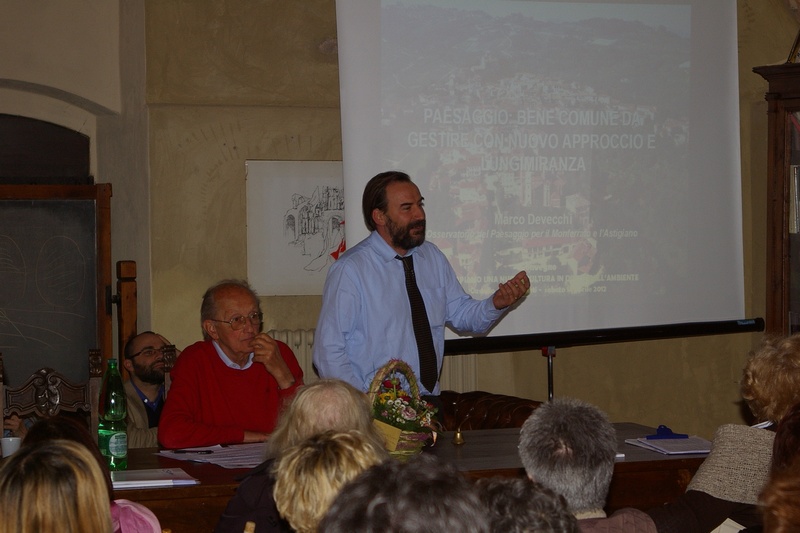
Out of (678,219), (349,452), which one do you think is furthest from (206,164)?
(349,452)

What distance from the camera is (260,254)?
5531 millimetres

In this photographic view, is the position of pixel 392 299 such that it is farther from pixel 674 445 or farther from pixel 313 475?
pixel 313 475

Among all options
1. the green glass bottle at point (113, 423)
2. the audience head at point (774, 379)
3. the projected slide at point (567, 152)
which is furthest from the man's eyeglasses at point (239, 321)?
the audience head at point (774, 379)

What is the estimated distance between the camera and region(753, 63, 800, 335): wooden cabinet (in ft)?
17.6

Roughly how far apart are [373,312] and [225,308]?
65 centimetres

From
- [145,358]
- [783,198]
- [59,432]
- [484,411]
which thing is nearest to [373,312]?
[484,411]

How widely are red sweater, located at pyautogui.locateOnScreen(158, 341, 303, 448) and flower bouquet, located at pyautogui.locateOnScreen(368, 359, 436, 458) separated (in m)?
0.46

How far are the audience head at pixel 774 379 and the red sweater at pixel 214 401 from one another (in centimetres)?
152

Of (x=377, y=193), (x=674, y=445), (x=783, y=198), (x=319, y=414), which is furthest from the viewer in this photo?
(x=783, y=198)

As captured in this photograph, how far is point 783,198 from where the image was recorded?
5.40m

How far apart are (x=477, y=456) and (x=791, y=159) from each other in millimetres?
3141

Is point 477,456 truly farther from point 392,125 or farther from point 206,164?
point 206,164

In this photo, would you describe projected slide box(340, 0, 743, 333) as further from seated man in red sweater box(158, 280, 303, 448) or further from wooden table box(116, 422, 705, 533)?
wooden table box(116, 422, 705, 533)

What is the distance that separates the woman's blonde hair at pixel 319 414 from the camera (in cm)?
234
